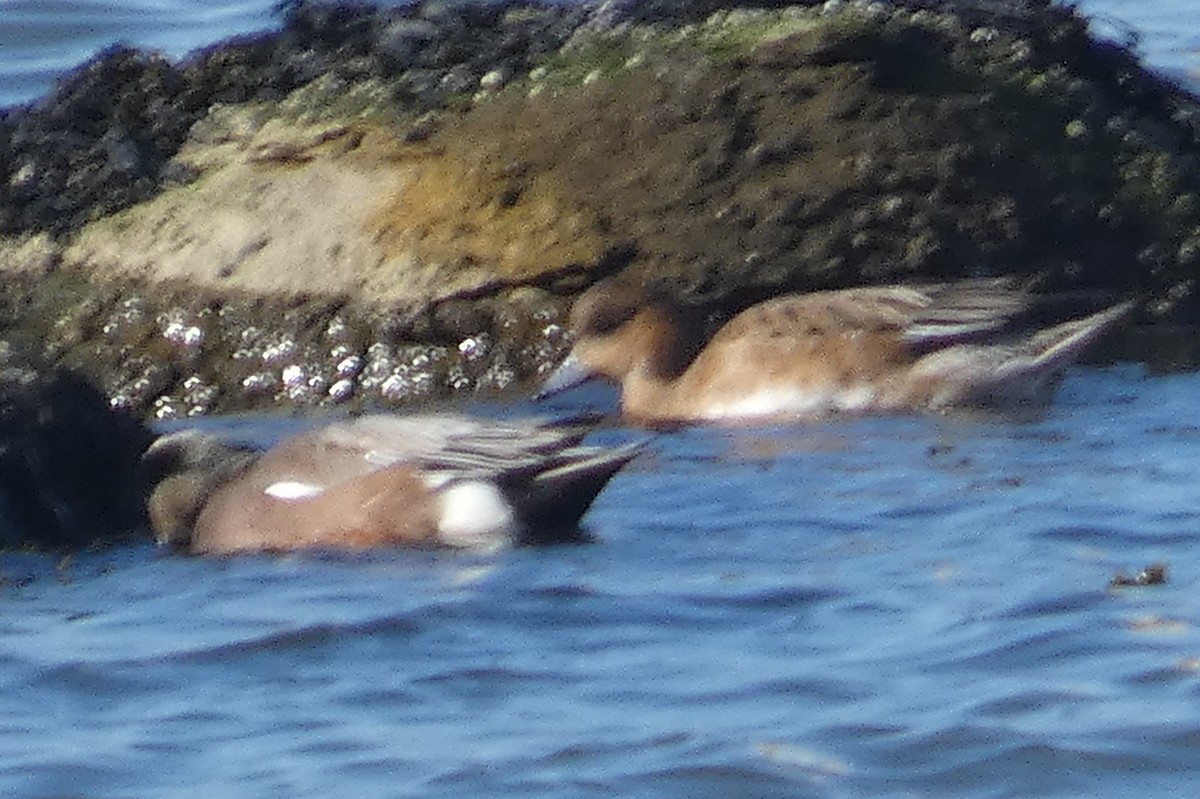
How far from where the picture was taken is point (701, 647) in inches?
241

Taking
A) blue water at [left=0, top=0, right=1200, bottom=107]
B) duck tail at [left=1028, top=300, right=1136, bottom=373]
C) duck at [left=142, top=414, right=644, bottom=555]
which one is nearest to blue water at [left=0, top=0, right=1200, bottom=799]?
duck at [left=142, top=414, right=644, bottom=555]

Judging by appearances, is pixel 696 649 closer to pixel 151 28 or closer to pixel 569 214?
pixel 569 214

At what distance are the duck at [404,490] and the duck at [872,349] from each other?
4.28ft

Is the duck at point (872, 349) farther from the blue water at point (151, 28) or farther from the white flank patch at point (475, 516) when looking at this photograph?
the blue water at point (151, 28)

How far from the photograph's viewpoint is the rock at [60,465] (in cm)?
779

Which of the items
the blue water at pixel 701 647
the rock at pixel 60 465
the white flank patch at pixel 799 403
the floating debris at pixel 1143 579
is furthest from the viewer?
the white flank patch at pixel 799 403

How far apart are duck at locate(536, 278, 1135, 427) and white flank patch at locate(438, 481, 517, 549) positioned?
159 centimetres

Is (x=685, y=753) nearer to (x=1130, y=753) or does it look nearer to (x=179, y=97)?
(x=1130, y=753)

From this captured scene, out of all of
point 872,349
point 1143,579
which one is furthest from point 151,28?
point 1143,579

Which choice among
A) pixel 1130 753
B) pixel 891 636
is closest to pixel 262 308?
pixel 891 636

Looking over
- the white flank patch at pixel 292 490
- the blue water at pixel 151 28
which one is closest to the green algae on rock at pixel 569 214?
the white flank patch at pixel 292 490

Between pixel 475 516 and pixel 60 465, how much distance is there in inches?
52.9

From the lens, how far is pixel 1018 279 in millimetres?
9195

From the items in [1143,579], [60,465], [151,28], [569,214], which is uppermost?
[151,28]
